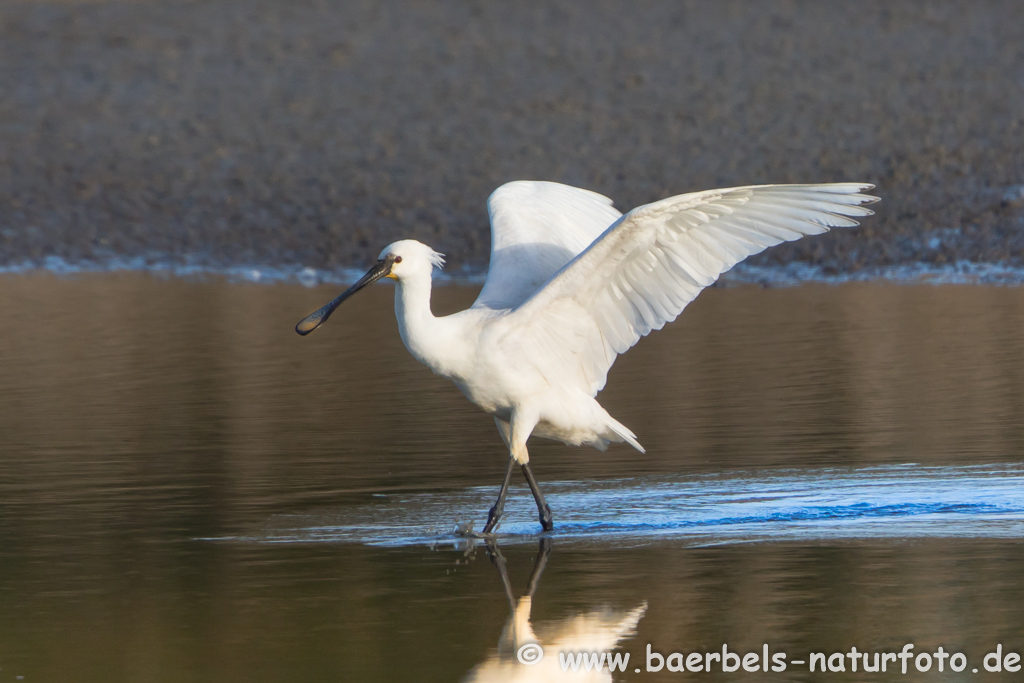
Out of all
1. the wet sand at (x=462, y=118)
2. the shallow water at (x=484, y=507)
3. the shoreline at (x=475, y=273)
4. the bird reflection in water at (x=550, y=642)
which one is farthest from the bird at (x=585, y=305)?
the wet sand at (x=462, y=118)

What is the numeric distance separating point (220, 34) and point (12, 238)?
17.6 feet

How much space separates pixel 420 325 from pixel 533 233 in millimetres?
1298

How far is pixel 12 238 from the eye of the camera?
724 inches

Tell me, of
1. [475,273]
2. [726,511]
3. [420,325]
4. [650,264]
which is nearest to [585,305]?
[650,264]

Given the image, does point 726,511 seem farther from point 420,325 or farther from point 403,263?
point 403,263

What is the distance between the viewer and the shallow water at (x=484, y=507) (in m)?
6.04

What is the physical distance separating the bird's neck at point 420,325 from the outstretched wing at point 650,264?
304mm

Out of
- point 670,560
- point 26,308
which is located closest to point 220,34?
point 26,308

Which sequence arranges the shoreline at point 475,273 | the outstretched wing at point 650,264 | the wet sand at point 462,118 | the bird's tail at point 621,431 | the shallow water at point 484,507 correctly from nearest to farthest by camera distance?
the shallow water at point 484,507 < the outstretched wing at point 650,264 < the bird's tail at point 621,431 < the shoreline at point 475,273 < the wet sand at point 462,118

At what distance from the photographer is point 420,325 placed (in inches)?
311

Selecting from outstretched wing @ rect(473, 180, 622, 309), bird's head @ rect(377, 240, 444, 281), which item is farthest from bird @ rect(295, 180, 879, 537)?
outstretched wing @ rect(473, 180, 622, 309)

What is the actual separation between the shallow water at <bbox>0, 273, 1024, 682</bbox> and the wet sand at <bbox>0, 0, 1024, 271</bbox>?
13.5ft

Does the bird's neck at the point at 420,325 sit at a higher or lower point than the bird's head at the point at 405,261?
lower

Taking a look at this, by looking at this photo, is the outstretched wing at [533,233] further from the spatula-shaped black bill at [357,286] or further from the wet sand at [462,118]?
the wet sand at [462,118]
